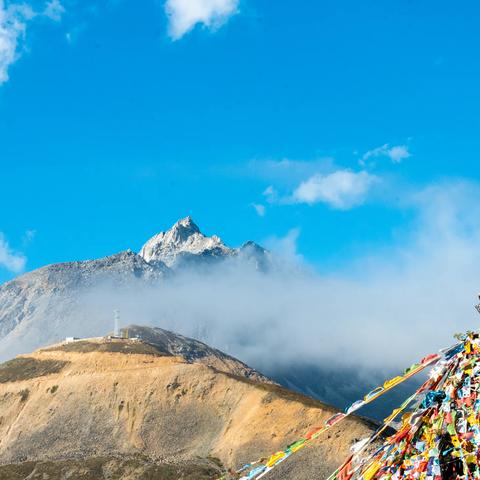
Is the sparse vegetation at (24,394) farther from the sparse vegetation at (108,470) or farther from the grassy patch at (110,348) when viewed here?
the sparse vegetation at (108,470)

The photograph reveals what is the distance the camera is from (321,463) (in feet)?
224

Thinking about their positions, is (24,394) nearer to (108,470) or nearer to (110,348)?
(110,348)

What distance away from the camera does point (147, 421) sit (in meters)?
90.9

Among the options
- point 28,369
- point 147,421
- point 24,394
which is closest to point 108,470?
point 147,421

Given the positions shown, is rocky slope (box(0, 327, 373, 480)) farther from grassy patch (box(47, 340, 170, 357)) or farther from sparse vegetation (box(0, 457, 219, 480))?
grassy patch (box(47, 340, 170, 357))

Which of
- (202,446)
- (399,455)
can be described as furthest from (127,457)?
(399,455)

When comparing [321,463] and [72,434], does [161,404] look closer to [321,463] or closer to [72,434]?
[72,434]

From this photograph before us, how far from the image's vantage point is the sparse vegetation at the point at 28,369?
113 meters

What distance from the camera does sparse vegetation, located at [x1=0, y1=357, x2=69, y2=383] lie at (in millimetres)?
112875

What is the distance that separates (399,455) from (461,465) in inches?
34.6

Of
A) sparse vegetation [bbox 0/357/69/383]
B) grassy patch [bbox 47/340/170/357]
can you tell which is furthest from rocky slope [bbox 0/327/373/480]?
grassy patch [bbox 47/340/170/357]

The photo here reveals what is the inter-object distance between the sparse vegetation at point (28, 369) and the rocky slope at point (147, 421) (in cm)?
25

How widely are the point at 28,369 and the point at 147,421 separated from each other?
35.0m

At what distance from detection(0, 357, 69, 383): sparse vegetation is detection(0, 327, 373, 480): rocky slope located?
9.8 inches
